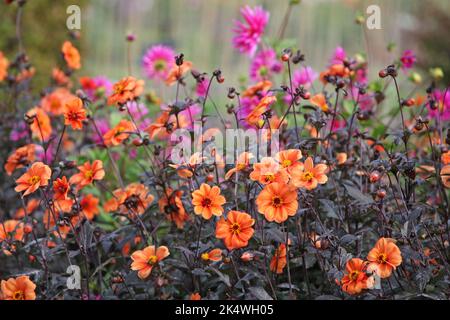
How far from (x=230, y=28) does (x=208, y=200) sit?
5.13 m

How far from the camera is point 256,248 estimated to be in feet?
4.63

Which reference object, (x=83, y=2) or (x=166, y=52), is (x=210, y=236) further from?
(x=83, y=2)

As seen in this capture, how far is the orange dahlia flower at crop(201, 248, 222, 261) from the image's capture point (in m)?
1.32

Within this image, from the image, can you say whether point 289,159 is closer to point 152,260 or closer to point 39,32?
point 152,260

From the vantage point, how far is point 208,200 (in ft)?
4.23

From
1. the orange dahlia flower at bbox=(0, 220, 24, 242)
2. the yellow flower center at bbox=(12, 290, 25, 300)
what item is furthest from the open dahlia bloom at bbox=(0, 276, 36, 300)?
the orange dahlia flower at bbox=(0, 220, 24, 242)

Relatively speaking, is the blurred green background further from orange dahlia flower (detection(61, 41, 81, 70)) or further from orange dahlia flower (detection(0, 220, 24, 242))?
orange dahlia flower (detection(0, 220, 24, 242))

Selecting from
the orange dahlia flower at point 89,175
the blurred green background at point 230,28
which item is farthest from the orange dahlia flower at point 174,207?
the blurred green background at point 230,28

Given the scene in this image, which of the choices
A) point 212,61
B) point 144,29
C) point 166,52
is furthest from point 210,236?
point 144,29

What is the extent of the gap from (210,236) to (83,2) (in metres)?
3.57

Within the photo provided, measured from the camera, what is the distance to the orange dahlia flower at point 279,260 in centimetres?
138

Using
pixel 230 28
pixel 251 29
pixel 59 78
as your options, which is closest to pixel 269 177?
pixel 251 29

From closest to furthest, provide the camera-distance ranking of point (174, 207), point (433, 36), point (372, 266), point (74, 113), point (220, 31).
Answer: point (372, 266), point (74, 113), point (174, 207), point (433, 36), point (220, 31)

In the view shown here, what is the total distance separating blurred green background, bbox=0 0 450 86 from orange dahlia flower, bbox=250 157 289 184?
4983 millimetres
